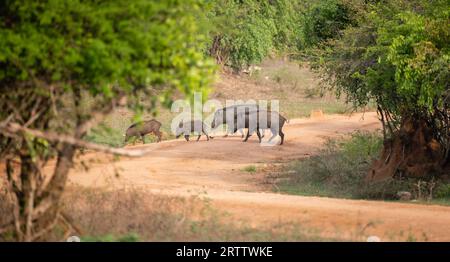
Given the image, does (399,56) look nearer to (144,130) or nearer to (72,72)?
(72,72)

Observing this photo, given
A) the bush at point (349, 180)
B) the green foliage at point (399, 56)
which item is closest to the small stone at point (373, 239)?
the green foliage at point (399, 56)

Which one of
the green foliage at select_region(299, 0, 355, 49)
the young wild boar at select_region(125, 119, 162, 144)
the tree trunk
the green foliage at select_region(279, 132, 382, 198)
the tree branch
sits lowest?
the green foliage at select_region(279, 132, 382, 198)

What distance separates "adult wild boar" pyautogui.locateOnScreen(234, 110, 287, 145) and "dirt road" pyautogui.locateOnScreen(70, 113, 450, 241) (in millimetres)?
570

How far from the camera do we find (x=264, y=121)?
90.4 feet

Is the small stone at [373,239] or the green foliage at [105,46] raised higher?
the green foliage at [105,46]

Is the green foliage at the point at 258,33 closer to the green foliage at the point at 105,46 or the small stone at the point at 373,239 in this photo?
the small stone at the point at 373,239

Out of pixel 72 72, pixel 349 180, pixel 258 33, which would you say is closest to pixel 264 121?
pixel 349 180

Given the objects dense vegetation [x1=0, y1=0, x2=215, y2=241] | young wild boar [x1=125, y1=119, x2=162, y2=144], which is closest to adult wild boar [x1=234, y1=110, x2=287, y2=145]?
young wild boar [x1=125, y1=119, x2=162, y2=144]

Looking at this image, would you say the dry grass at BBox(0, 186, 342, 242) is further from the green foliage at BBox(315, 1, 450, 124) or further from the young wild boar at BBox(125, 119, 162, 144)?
the young wild boar at BBox(125, 119, 162, 144)

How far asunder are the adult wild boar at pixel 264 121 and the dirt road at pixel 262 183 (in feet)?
1.87

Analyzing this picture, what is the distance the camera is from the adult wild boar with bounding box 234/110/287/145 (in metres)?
27.4

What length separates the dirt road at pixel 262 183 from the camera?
11867mm
